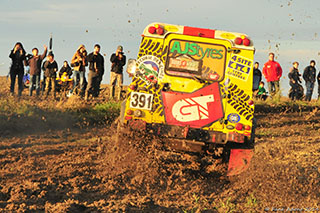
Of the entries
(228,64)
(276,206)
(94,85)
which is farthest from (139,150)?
(94,85)

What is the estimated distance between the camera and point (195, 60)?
31.4 feet

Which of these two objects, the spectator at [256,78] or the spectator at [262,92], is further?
the spectator at [262,92]

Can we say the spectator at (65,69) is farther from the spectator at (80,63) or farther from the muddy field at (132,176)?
the muddy field at (132,176)

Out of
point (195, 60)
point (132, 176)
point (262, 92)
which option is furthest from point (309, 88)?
point (132, 176)

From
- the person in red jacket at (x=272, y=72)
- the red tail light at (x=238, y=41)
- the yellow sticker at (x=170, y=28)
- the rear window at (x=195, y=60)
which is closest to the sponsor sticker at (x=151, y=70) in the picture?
the rear window at (x=195, y=60)

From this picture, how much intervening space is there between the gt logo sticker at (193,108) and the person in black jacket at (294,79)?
14.1 meters

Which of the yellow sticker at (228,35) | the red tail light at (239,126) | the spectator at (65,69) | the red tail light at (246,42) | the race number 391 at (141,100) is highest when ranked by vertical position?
the yellow sticker at (228,35)

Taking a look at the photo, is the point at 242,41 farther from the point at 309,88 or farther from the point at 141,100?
the point at 309,88

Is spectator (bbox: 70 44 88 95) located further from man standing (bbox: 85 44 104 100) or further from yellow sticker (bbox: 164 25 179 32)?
yellow sticker (bbox: 164 25 179 32)

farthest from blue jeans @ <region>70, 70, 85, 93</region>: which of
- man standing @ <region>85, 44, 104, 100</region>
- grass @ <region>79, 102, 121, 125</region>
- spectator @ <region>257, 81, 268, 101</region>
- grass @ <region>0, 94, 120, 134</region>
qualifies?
spectator @ <region>257, 81, 268, 101</region>

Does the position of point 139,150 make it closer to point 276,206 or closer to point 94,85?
point 276,206

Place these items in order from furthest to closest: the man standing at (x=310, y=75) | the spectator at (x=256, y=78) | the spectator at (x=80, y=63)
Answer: the man standing at (x=310, y=75)
the spectator at (x=256, y=78)
the spectator at (x=80, y=63)

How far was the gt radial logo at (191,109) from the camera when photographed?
9469 mm

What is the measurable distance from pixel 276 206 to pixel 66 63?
16.2m
